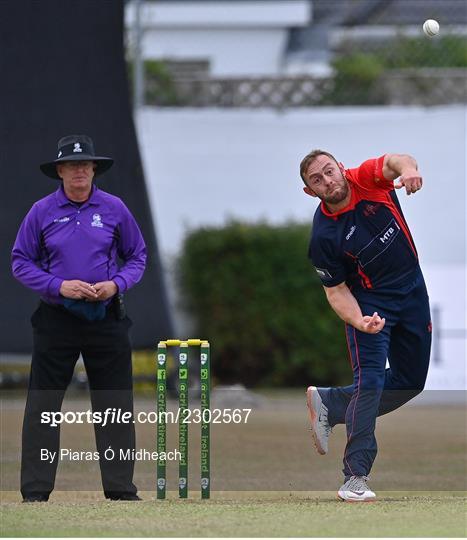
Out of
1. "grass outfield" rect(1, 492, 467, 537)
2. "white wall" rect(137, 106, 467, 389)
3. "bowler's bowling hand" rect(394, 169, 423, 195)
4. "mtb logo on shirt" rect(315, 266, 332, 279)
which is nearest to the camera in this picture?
"grass outfield" rect(1, 492, 467, 537)

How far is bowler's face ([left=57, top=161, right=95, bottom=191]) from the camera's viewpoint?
6047mm

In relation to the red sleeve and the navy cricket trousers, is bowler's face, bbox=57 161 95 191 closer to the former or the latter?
the red sleeve

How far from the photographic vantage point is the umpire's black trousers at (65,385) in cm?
604

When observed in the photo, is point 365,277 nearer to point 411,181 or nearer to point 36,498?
point 411,181

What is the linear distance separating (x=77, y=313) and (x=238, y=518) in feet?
4.53

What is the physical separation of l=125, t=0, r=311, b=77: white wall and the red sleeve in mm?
12517

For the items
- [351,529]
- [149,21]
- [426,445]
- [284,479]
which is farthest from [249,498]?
[149,21]

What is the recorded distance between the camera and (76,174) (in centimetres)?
605

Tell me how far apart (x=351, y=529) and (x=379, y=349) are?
1.12 m

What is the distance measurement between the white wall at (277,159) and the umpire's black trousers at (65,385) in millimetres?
8232

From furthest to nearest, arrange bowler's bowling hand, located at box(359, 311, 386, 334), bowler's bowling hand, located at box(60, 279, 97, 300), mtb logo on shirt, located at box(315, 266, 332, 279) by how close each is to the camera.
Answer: bowler's bowling hand, located at box(60, 279, 97, 300) → mtb logo on shirt, located at box(315, 266, 332, 279) → bowler's bowling hand, located at box(359, 311, 386, 334)

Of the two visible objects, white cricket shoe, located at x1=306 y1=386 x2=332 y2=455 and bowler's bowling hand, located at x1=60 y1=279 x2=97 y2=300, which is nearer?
bowler's bowling hand, located at x1=60 y1=279 x2=97 y2=300

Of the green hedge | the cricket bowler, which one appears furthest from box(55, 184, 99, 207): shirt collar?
the green hedge

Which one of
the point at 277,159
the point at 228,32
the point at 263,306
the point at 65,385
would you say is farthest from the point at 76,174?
the point at 228,32
